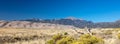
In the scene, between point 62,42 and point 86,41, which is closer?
point 86,41

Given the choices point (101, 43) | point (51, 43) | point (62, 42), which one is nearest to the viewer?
point (101, 43)

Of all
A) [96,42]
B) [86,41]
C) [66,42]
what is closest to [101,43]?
[96,42]

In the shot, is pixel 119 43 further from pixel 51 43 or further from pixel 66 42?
pixel 51 43

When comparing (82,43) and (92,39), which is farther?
(92,39)

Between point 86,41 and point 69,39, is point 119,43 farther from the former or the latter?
point 69,39

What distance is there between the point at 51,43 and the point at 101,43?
6.16 m

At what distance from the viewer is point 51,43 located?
23641mm

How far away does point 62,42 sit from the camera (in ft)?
67.7

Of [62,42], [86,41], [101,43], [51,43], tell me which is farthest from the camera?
[51,43]

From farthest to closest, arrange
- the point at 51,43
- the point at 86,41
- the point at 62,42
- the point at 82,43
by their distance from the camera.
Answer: the point at 51,43, the point at 62,42, the point at 86,41, the point at 82,43

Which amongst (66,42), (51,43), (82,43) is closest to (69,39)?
(66,42)

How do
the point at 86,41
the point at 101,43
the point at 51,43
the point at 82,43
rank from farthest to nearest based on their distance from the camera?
the point at 51,43, the point at 101,43, the point at 86,41, the point at 82,43

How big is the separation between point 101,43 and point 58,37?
22.8ft

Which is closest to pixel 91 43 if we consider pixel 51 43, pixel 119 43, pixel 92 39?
pixel 92 39
